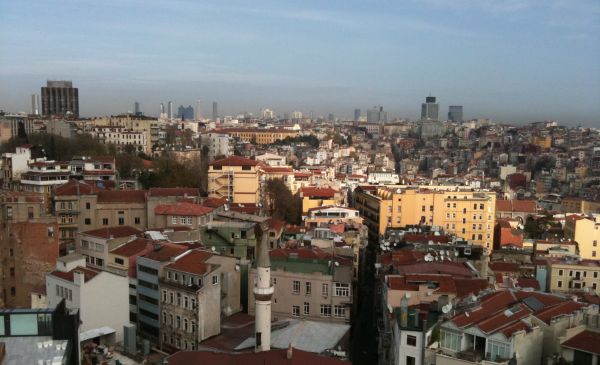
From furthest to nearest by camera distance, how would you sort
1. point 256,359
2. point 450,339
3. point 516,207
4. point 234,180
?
point 516,207, point 234,180, point 256,359, point 450,339

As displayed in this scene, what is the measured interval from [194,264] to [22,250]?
7.09 m

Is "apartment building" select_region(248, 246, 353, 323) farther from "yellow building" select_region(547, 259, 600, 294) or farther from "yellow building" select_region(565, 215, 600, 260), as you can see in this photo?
"yellow building" select_region(565, 215, 600, 260)

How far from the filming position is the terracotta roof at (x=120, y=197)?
962 inches

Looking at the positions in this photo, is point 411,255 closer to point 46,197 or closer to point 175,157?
point 46,197

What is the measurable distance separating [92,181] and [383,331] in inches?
717

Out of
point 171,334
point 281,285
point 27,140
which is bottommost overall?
point 171,334

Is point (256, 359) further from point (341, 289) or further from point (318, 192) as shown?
point (318, 192)

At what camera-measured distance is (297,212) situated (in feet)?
111

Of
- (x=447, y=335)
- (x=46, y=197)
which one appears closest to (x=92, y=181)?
(x=46, y=197)

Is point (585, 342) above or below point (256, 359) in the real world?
above

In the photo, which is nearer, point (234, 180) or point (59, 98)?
point (234, 180)

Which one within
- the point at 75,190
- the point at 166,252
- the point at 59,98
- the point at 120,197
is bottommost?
the point at 166,252

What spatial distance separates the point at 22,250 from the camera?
19.6 m

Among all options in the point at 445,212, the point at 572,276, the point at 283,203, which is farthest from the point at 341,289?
the point at 283,203
